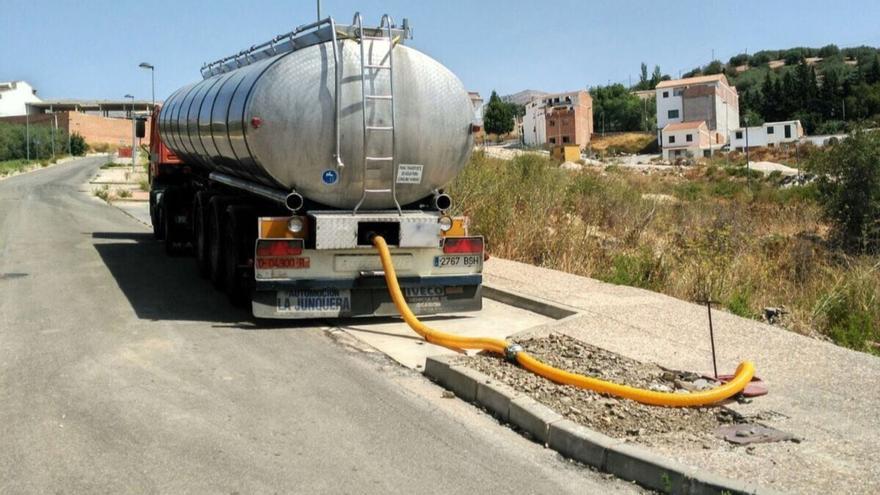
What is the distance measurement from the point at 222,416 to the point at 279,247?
10.8 feet

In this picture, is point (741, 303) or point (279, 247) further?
point (741, 303)

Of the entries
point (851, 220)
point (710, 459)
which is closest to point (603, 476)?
point (710, 459)

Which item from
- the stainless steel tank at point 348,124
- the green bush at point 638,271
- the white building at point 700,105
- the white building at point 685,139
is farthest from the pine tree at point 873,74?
the stainless steel tank at point 348,124

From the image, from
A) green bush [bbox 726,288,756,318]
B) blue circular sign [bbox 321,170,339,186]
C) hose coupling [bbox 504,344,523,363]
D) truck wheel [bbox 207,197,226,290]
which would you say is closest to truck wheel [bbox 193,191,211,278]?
truck wheel [bbox 207,197,226,290]

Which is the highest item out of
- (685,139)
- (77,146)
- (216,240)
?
(77,146)

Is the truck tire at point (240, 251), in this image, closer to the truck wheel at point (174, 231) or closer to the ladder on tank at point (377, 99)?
the ladder on tank at point (377, 99)

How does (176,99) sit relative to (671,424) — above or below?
above

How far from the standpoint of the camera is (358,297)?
974 centimetres

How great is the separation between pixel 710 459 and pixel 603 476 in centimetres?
63

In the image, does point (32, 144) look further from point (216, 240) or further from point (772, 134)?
point (216, 240)

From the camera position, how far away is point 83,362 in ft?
25.9

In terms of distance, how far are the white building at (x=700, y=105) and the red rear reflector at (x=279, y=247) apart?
4365 inches

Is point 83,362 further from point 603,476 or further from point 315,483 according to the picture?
point 603,476

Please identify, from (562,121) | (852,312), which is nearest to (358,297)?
(852,312)
